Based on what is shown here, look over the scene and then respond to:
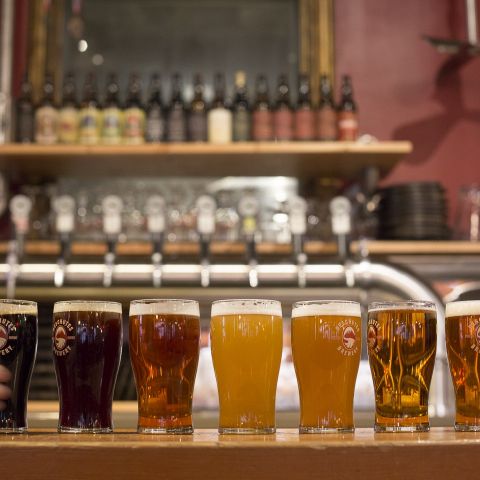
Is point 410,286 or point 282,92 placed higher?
point 282,92

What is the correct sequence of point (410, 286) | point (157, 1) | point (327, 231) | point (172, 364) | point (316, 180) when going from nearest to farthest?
1. point (172, 364)
2. point (410, 286)
3. point (327, 231)
4. point (316, 180)
5. point (157, 1)

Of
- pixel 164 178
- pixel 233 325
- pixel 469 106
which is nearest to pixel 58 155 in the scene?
pixel 164 178

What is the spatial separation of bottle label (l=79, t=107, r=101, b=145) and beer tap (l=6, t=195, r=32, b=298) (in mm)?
338

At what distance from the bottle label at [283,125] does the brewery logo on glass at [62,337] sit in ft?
8.34

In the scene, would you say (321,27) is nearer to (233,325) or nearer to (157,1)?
(157,1)

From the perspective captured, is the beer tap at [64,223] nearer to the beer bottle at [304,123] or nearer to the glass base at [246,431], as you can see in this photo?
the beer bottle at [304,123]

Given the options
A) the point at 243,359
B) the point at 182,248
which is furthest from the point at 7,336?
the point at 182,248

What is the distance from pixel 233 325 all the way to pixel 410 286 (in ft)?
7.04

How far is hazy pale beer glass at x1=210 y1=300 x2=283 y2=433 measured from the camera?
1068 millimetres

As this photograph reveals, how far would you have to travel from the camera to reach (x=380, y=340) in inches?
43.7

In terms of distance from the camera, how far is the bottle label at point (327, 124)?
3.54 meters
